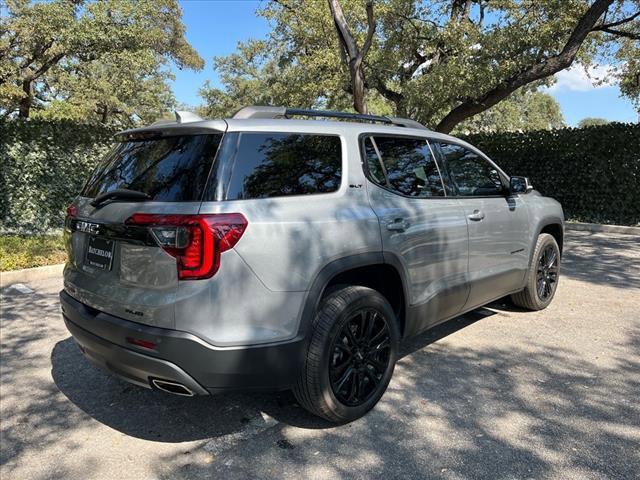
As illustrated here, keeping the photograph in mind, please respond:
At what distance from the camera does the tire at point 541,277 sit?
4828mm

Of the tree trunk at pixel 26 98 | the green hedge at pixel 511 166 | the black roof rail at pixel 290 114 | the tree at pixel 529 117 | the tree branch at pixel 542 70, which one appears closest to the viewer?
the black roof rail at pixel 290 114

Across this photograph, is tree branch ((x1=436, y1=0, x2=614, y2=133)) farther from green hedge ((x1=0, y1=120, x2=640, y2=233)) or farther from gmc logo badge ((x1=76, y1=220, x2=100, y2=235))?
gmc logo badge ((x1=76, y1=220, x2=100, y2=235))

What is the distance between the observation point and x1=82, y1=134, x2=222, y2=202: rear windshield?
2.54 m

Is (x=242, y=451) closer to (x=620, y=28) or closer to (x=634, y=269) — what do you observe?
(x=634, y=269)

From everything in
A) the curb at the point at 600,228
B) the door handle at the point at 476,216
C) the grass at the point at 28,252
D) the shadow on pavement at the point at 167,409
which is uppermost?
the door handle at the point at 476,216

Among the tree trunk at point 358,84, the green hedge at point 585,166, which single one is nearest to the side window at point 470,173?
the tree trunk at point 358,84

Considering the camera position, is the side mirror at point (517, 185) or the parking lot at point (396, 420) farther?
the side mirror at point (517, 185)

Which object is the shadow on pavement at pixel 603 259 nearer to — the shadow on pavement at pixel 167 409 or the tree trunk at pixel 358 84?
the shadow on pavement at pixel 167 409

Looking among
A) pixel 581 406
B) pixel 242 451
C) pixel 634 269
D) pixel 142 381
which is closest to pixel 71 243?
pixel 142 381

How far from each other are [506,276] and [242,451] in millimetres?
2710

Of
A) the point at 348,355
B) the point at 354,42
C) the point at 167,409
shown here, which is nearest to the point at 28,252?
the point at 167,409

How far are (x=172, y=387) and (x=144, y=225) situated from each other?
0.85 m

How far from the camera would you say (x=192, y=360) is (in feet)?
7.98

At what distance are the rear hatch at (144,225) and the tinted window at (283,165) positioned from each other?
0.15 meters
